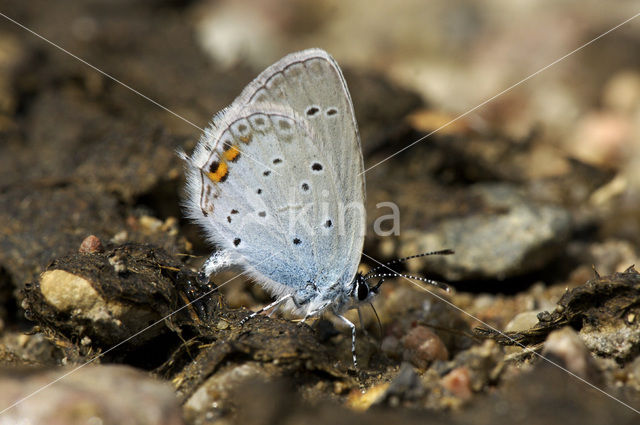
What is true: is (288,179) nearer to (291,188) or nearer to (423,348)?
(291,188)

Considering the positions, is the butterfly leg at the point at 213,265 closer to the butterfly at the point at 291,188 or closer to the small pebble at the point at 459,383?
the butterfly at the point at 291,188

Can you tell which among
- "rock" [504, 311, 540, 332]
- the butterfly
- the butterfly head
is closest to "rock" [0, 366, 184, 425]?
the butterfly

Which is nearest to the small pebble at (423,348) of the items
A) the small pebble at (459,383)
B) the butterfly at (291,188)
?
the butterfly at (291,188)

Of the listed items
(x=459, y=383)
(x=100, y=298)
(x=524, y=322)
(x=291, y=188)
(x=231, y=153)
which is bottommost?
(x=524, y=322)

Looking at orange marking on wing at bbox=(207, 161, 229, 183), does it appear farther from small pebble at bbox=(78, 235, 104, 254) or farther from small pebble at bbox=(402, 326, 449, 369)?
small pebble at bbox=(402, 326, 449, 369)

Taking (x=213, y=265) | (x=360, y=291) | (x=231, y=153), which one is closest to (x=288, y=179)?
(x=231, y=153)

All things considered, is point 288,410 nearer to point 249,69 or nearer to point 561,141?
point 249,69

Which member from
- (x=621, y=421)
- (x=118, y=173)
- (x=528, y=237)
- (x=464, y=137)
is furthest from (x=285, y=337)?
(x=464, y=137)
